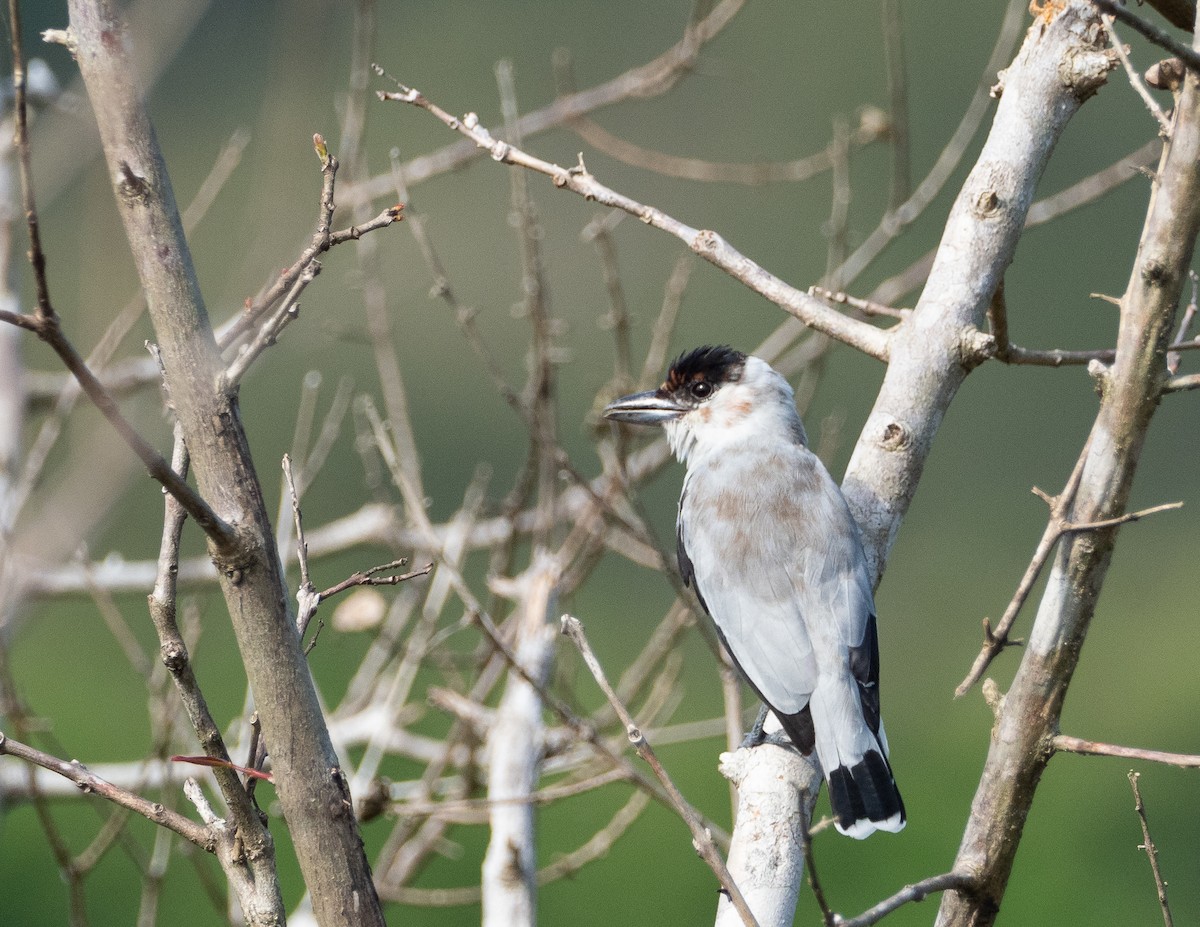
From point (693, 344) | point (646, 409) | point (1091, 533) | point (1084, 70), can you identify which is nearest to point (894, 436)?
point (1091, 533)

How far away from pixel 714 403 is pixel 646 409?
175 mm

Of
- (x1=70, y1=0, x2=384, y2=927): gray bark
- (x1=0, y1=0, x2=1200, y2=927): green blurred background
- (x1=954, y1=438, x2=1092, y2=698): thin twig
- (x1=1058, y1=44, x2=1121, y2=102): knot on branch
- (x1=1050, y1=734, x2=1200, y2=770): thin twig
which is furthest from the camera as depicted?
(x1=0, y1=0, x2=1200, y2=927): green blurred background

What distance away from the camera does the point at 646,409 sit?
3146mm

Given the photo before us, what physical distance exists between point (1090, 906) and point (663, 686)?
2.76 meters

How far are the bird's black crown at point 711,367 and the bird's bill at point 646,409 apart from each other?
0.06 metres

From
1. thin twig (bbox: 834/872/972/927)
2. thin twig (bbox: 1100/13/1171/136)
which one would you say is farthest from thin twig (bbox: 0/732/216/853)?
thin twig (bbox: 1100/13/1171/136)

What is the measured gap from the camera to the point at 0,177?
3.53 meters

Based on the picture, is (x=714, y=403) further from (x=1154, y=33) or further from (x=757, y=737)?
(x=1154, y=33)

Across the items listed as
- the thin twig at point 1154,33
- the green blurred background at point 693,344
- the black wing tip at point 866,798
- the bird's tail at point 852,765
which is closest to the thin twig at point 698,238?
the bird's tail at point 852,765

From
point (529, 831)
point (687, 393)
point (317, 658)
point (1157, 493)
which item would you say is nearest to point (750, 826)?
point (529, 831)

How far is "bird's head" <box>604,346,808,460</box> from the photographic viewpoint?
121 inches

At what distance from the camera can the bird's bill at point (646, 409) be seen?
3104 millimetres

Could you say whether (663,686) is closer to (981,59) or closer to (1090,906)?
(1090,906)

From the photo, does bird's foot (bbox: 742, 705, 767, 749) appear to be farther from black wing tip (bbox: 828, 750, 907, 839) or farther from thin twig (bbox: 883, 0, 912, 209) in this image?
thin twig (bbox: 883, 0, 912, 209)
